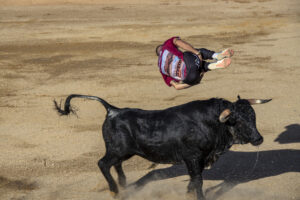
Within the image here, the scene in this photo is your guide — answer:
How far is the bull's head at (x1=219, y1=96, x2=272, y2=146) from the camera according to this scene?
6094mm

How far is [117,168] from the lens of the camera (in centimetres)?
684

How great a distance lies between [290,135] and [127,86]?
4.83 metres

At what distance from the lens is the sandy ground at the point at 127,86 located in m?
7.33

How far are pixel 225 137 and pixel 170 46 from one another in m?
1.55

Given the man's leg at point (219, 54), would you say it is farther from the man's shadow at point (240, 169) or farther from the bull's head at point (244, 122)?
A: the man's shadow at point (240, 169)

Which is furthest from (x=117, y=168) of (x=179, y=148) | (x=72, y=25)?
(x=72, y=25)

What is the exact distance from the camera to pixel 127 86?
12.6 metres

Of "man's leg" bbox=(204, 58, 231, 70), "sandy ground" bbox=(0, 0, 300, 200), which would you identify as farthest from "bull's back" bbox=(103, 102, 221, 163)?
"sandy ground" bbox=(0, 0, 300, 200)

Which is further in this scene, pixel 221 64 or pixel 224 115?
pixel 221 64

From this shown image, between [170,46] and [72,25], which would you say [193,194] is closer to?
[170,46]

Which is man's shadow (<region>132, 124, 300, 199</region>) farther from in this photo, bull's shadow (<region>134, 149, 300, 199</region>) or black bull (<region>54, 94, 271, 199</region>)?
black bull (<region>54, 94, 271, 199</region>)

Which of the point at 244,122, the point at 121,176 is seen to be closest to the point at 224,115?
the point at 244,122

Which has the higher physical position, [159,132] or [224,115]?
[224,115]

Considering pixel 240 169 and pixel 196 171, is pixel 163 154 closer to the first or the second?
pixel 196 171
